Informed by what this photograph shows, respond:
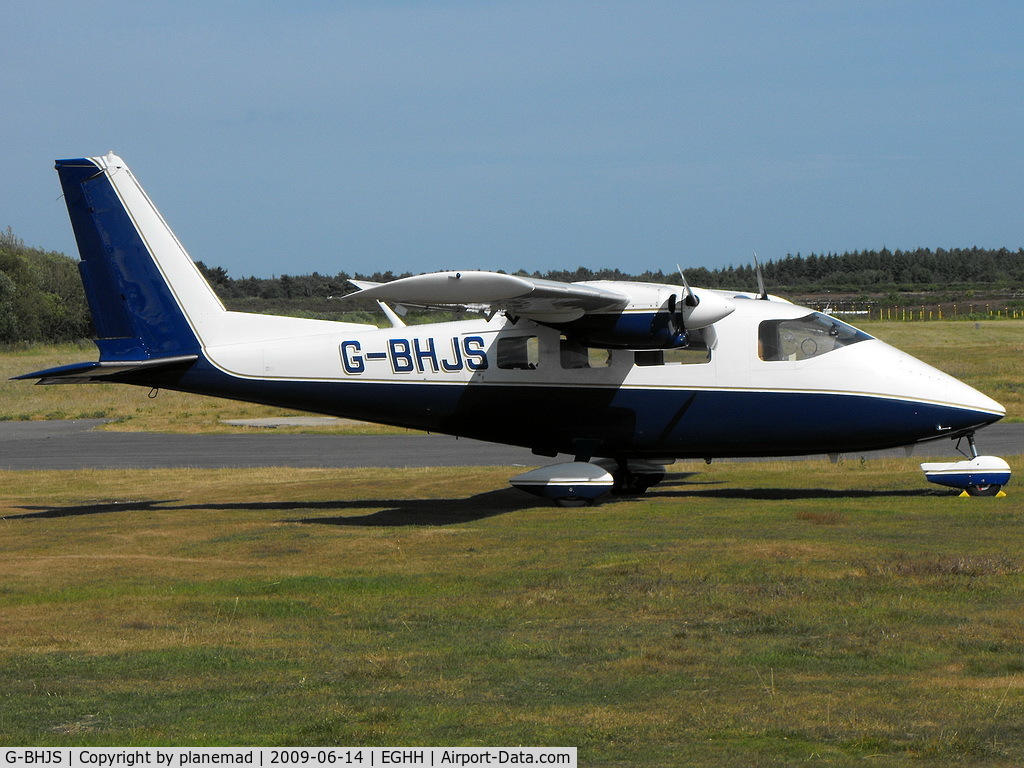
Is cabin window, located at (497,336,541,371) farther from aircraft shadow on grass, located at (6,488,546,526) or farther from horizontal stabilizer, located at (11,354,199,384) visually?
horizontal stabilizer, located at (11,354,199,384)

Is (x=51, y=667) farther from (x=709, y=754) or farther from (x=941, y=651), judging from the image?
(x=941, y=651)

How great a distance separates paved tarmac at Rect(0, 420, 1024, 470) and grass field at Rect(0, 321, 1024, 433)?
3528mm

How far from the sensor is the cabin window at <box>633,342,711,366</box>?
690 inches

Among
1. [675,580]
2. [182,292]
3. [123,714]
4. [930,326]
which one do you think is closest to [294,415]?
[182,292]

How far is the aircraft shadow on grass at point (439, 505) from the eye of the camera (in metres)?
17.0

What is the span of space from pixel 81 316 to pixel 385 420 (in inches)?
3428

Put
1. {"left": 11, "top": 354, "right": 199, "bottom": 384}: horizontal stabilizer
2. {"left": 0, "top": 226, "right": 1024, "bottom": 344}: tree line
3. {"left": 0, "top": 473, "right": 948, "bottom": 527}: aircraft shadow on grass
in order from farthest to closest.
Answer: {"left": 0, "top": 226, "right": 1024, "bottom": 344}: tree line, {"left": 11, "top": 354, "right": 199, "bottom": 384}: horizontal stabilizer, {"left": 0, "top": 473, "right": 948, "bottom": 527}: aircraft shadow on grass

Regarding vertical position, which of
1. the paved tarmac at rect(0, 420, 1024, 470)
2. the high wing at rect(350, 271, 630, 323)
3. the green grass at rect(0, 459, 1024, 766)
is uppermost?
the high wing at rect(350, 271, 630, 323)

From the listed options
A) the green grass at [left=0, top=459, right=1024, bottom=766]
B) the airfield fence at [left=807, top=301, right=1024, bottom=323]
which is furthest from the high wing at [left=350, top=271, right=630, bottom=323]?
the airfield fence at [left=807, top=301, right=1024, bottom=323]

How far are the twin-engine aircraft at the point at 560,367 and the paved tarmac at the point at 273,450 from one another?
6.38 meters

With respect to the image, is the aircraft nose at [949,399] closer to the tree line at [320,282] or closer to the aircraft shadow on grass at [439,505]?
the aircraft shadow on grass at [439,505]

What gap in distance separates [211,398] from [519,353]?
44228mm

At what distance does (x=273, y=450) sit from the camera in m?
30.6
